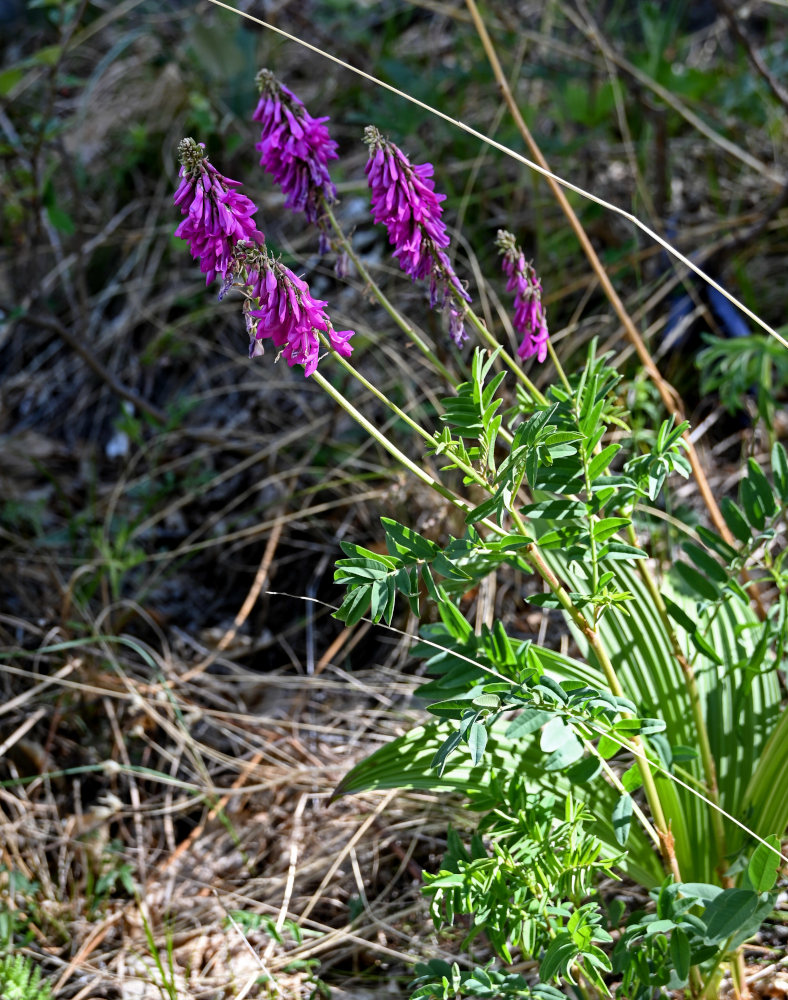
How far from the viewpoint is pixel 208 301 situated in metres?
3.30

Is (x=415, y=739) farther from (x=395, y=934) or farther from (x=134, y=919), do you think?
(x=134, y=919)

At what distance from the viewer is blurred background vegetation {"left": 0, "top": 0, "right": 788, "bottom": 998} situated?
197 centimetres

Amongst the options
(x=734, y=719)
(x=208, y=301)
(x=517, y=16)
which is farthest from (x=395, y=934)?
(x=517, y=16)

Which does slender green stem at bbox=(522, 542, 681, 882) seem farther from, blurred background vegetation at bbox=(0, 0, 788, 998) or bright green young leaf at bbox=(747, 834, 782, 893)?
blurred background vegetation at bbox=(0, 0, 788, 998)

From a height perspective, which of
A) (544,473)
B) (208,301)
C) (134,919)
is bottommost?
(134,919)

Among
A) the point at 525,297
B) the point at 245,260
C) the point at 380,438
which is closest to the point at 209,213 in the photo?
the point at 245,260

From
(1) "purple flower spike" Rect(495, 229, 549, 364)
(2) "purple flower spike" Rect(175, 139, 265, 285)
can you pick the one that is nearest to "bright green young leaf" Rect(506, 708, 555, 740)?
(1) "purple flower spike" Rect(495, 229, 549, 364)

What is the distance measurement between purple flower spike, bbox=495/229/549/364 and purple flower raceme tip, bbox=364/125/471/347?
0.08m

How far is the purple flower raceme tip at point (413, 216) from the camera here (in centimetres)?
130

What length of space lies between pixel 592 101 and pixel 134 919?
282cm

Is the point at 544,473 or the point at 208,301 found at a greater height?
the point at 544,473

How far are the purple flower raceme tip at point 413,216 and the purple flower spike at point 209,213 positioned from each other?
0.80ft

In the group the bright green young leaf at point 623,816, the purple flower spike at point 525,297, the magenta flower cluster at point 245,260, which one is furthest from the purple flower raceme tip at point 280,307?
the bright green young leaf at point 623,816

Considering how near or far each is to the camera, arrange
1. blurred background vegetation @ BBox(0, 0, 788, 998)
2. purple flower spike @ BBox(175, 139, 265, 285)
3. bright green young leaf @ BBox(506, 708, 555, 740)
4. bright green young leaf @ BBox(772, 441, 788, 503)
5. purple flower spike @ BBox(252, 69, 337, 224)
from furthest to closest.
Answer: blurred background vegetation @ BBox(0, 0, 788, 998) → bright green young leaf @ BBox(772, 441, 788, 503) → purple flower spike @ BBox(252, 69, 337, 224) → bright green young leaf @ BBox(506, 708, 555, 740) → purple flower spike @ BBox(175, 139, 265, 285)
